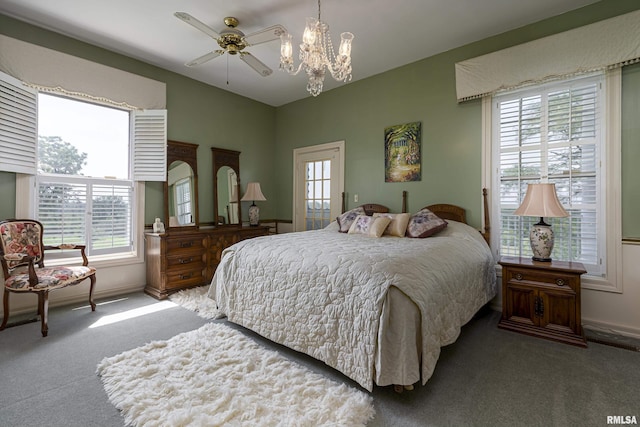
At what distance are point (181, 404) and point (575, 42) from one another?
416cm

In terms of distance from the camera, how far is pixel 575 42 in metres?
2.62

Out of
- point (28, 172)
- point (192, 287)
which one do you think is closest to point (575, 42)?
point (192, 287)

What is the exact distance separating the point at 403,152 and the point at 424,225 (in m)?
1.24

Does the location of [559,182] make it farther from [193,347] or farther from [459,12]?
[193,347]

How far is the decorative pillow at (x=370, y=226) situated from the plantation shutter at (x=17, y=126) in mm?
3448

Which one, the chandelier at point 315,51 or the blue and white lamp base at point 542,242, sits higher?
the chandelier at point 315,51

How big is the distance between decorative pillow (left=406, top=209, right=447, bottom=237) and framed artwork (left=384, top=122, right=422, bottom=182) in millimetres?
765

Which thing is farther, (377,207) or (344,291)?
(377,207)

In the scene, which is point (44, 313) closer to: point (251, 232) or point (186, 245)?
point (186, 245)

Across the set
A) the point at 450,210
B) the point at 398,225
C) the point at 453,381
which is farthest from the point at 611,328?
the point at 398,225

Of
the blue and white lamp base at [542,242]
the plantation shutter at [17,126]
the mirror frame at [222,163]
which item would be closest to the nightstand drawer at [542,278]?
the blue and white lamp base at [542,242]

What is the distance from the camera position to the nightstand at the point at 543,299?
231cm

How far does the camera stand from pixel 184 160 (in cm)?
412

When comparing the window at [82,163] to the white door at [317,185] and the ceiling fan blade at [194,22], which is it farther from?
the white door at [317,185]
